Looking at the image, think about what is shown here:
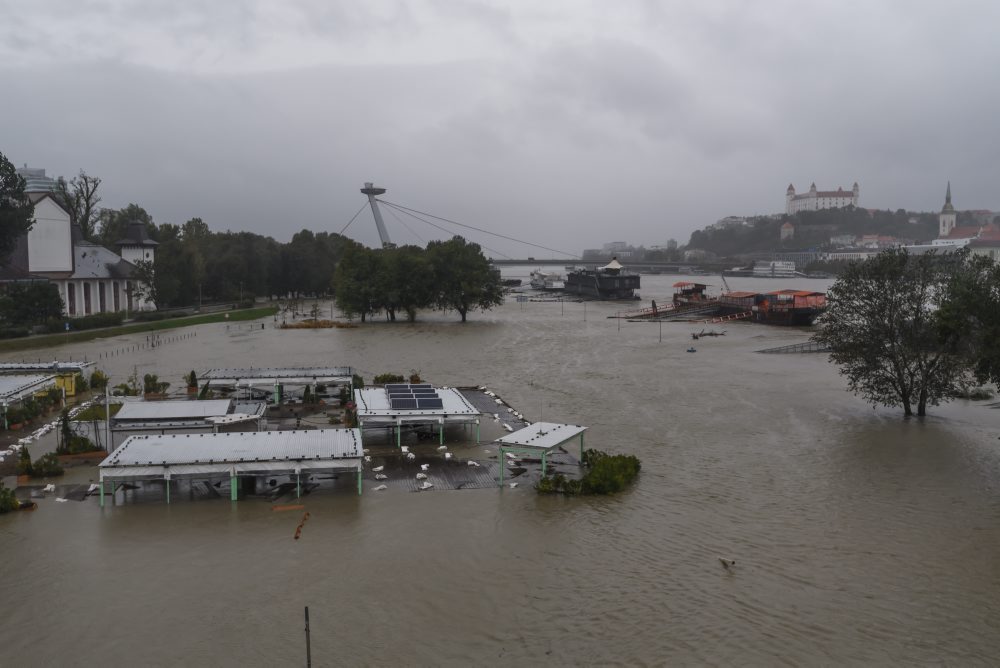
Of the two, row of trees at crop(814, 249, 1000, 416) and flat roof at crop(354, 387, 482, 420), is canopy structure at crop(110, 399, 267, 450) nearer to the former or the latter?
flat roof at crop(354, 387, 482, 420)

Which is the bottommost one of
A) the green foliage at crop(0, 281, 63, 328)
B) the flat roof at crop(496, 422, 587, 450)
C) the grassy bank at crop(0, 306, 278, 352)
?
the flat roof at crop(496, 422, 587, 450)

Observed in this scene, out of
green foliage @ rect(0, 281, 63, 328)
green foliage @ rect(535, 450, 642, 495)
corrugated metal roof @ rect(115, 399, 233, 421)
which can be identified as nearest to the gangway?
green foliage @ rect(535, 450, 642, 495)

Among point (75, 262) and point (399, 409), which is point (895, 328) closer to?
point (399, 409)

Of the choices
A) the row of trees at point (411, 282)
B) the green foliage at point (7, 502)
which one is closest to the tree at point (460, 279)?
the row of trees at point (411, 282)

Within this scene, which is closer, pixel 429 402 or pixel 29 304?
pixel 429 402

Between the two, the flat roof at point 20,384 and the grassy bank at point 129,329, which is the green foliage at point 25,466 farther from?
the grassy bank at point 129,329

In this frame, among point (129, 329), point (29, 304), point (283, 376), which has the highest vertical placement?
point (29, 304)

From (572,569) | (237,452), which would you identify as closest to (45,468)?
(237,452)
